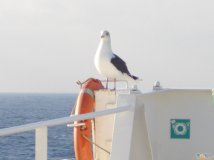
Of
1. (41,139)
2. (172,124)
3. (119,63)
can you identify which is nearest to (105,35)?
(119,63)

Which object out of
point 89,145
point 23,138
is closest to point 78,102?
point 89,145

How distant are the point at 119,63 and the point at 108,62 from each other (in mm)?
233

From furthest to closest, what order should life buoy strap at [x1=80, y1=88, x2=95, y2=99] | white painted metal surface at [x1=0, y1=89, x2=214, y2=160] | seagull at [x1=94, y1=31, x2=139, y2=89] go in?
seagull at [x1=94, y1=31, x2=139, y2=89]
life buoy strap at [x1=80, y1=88, x2=95, y2=99]
white painted metal surface at [x1=0, y1=89, x2=214, y2=160]

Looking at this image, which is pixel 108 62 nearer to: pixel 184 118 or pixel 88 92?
pixel 88 92

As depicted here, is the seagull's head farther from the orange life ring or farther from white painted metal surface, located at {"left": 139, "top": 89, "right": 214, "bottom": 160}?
white painted metal surface, located at {"left": 139, "top": 89, "right": 214, "bottom": 160}

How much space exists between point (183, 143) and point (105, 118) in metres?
1.02

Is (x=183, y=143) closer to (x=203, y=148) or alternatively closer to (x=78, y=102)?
(x=203, y=148)

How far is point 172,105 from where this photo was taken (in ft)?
14.3

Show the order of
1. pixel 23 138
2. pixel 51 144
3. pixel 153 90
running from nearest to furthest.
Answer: pixel 153 90 < pixel 51 144 < pixel 23 138

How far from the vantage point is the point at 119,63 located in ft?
21.7

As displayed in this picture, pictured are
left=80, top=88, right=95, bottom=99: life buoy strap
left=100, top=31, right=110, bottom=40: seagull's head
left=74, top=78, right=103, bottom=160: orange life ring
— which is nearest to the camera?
left=74, top=78, right=103, bottom=160: orange life ring

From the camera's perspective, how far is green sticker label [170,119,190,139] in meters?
4.34

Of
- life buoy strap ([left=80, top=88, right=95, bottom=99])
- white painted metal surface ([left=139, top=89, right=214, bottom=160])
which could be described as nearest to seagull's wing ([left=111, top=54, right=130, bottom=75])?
life buoy strap ([left=80, top=88, right=95, bottom=99])

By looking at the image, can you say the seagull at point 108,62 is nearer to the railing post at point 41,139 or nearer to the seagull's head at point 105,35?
the seagull's head at point 105,35
